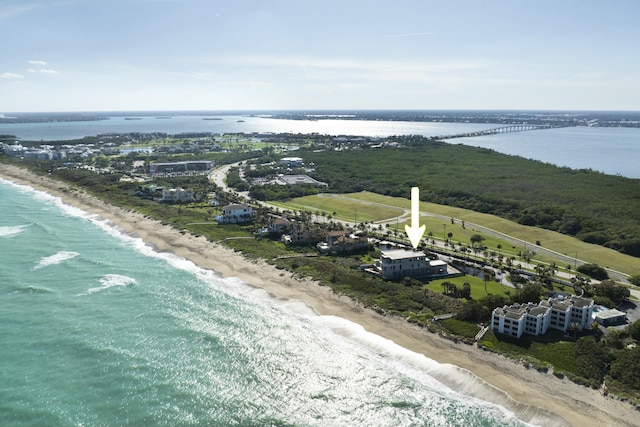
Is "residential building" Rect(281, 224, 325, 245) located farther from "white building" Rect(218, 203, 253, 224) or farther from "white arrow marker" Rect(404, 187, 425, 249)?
"white arrow marker" Rect(404, 187, 425, 249)

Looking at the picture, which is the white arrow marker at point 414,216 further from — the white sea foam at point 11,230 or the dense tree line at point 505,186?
the white sea foam at point 11,230

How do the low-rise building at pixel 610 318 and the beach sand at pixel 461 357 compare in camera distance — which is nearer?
the beach sand at pixel 461 357

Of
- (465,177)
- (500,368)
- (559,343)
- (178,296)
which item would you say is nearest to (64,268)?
(178,296)

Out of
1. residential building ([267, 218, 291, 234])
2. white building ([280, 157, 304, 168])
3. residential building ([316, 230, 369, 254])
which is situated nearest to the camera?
residential building ([316, 230, 369, 254])

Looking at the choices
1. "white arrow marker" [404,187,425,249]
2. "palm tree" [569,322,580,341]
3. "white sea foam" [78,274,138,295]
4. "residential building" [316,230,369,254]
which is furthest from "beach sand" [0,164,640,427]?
"white arrow marker" [404,187,425,249]

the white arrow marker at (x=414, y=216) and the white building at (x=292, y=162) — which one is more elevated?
the white arrow marker at (x=414, y=216)

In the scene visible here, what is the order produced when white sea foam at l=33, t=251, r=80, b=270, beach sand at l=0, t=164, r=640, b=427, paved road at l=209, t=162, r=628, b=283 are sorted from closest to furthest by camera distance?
beach sand at l=0, t=164, r=640, b=427 → white sea foam at l=33, t=251, r=80, b=270 → paved road at l=209, t=162, r=628, b=283

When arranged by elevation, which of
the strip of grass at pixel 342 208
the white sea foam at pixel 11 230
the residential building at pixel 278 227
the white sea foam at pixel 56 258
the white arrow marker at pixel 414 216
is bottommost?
the strip of grass at pixel 342 208

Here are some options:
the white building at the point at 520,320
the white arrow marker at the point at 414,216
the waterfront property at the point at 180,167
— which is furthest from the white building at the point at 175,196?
the white arrow marker at the point at 414,216
